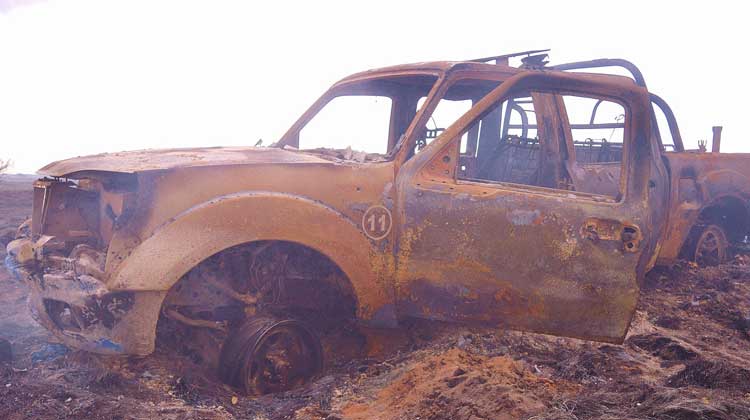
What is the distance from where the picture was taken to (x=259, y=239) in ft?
10.9

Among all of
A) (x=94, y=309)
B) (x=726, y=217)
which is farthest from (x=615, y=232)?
(x=726, y=217)

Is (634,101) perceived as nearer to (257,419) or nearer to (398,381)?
(398,381)

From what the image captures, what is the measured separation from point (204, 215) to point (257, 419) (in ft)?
3.53

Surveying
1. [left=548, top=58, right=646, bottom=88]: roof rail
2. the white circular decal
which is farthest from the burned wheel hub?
[left=548, top=58, right=646, bottom=88]: roof rail

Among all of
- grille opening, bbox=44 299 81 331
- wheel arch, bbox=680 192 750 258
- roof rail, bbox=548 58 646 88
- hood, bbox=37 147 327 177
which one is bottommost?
grille opening, bbox=44 299 81 331

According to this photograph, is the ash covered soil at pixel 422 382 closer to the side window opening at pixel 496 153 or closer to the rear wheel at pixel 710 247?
the side window opening at pixel 496 153

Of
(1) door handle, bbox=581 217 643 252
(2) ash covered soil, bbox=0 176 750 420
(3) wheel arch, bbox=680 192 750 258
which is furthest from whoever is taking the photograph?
(3) wheel arch, bbox=680 192 750 258

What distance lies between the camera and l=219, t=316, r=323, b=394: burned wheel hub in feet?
11.3

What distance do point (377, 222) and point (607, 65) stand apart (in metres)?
3.91

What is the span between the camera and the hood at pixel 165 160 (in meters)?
3.28

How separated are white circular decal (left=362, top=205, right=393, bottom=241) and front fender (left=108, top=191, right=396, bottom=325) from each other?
47mm

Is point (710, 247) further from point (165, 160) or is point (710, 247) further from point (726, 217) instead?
point (165, 160)

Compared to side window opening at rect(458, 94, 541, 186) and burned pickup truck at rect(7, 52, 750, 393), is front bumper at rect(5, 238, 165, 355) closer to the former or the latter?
burned pickup truck at rect(7, 52, 750, 393)

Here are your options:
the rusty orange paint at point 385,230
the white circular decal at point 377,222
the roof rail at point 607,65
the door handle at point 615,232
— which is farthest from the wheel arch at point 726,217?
the white circular decal at point 377,222
